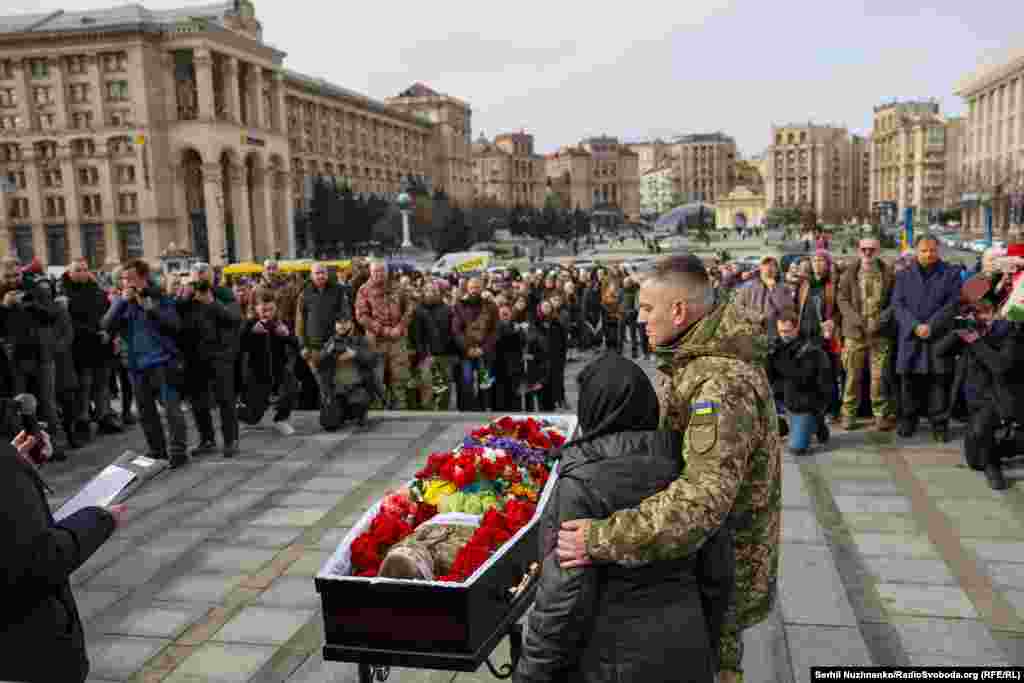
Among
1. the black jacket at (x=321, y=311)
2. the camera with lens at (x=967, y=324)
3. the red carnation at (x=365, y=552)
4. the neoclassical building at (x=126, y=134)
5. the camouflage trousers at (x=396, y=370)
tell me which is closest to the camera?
the red carnation at (x=365, y=552)

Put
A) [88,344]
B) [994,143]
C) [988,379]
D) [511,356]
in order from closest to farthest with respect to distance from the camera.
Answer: [988,379], [88,344], [511,356], [994,143]

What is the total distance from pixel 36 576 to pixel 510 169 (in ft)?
538

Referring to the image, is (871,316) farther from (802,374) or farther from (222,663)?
(222,663)

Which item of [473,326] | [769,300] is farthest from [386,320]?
[769,300]

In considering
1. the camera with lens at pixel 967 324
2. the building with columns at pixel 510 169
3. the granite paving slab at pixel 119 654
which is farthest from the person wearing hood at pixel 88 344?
the building with columns at pixel 510 169

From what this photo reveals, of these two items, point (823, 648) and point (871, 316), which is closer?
point (823, 648)

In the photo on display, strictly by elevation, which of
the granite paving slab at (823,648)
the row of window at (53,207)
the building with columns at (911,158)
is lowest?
the granite paving slab at (823,648)

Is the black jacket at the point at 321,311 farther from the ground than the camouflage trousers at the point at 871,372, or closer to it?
farther from the ground

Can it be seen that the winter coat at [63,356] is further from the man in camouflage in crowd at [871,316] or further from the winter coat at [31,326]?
the man in camouflage in crowd at [871,316]

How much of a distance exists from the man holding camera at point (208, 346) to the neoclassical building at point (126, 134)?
59.0 m

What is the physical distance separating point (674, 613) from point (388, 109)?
108 metres

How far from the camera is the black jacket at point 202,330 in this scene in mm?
8734

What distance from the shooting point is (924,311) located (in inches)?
320

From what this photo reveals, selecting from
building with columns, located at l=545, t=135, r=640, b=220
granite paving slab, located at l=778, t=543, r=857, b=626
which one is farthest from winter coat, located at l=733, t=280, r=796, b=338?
building with columns, located at l=545, t=135, r=640, b=220
